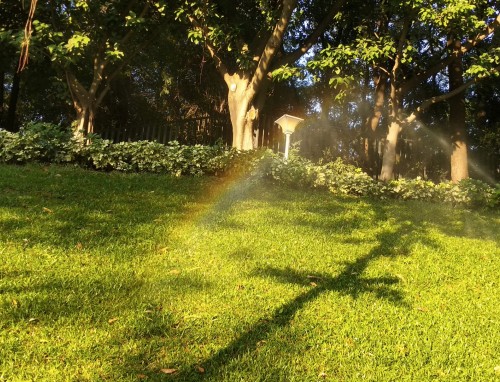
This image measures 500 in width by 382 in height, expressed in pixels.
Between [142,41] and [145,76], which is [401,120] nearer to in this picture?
[142,41]

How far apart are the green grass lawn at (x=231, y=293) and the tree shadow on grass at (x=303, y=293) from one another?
0.01m

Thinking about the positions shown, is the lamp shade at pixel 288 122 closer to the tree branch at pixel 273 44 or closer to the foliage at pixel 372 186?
the foliage at pixel 372 186

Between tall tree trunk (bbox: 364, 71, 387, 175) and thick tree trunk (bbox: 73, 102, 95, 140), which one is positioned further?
tall tree trunk (bbox: 364, 71, 387, 175)

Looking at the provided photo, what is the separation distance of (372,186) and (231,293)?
6146 mm

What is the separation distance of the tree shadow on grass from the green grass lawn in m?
0.01

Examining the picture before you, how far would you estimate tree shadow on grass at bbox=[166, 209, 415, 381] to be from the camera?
2775mm

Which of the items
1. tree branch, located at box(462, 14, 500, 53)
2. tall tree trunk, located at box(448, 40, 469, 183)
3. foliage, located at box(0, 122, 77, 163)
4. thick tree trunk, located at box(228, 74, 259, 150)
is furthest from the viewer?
tall tree trunk, located at box(448, 40, 469, 183)

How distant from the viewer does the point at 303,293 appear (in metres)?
3.88

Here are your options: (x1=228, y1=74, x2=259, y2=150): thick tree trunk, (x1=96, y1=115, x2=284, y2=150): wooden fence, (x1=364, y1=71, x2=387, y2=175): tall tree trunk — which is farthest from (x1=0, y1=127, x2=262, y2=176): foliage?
(x1=364, y1=71, x2=387, y2=175): tall tree trunk

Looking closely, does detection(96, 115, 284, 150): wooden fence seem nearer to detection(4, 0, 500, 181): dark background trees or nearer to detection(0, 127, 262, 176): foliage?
detection(4, 0, 500, 181): dark background trees

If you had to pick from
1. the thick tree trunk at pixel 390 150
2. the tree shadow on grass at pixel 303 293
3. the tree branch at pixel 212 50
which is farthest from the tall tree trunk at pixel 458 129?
the tree shadow on grass at pixel 303 293

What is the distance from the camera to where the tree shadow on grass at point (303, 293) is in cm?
278

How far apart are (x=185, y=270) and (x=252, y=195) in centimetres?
374

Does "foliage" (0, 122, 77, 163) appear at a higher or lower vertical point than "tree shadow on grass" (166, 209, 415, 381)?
higher
